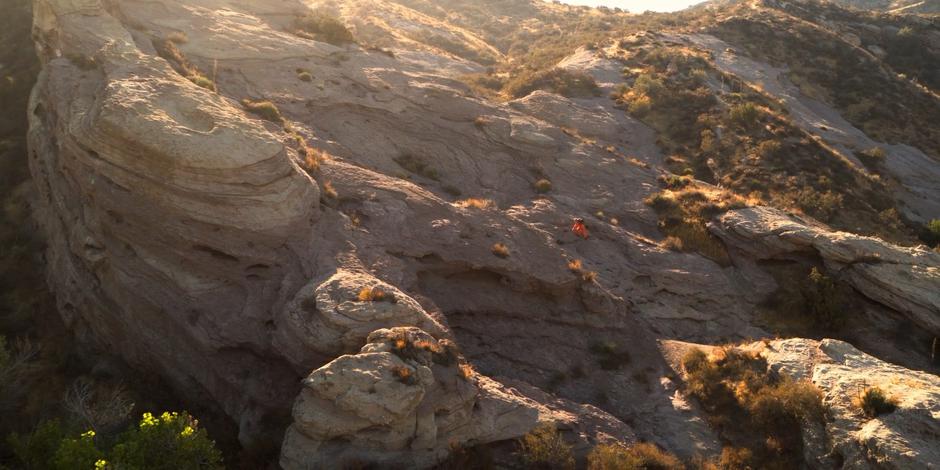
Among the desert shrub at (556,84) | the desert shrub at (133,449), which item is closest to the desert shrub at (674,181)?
the desert shrub at (556,84)

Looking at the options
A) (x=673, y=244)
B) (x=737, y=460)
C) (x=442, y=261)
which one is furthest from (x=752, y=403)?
(x=442, y=261)

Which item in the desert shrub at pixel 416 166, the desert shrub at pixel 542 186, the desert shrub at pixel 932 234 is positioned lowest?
the desert shrub at pixel 416 166

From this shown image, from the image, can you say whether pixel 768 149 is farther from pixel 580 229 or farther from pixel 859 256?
pixel 580 229

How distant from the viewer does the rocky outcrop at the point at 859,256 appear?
69.5 feet

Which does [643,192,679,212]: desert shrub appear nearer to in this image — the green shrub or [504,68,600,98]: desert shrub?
[504,68,600,98]: desert shrub

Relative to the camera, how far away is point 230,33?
32219 mm

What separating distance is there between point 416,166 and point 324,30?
17097mm

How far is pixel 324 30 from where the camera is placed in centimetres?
3922

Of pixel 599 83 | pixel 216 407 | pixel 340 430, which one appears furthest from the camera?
pixel 599 83

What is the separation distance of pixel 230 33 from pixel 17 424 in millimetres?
23366

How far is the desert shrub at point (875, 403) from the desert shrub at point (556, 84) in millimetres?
29265

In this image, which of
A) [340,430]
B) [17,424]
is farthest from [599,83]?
[17,424]

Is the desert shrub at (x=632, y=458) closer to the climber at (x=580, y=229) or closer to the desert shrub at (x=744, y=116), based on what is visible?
the climber at (x=580, y=229)

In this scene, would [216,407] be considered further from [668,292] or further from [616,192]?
[616,192]
